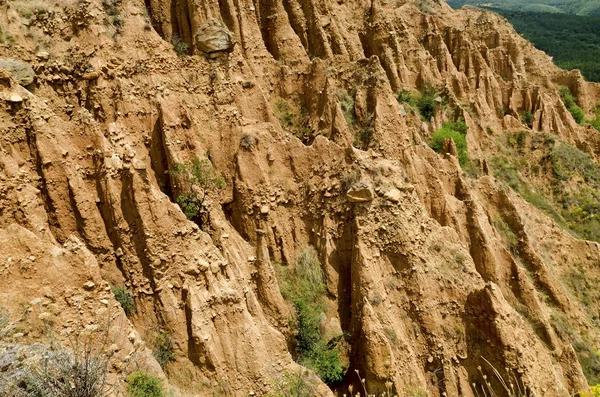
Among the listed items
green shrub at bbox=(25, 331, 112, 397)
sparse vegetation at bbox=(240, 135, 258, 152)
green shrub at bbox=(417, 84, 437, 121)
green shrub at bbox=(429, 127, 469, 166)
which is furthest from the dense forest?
green shrub at bbox=(25, 331, 112, 397)

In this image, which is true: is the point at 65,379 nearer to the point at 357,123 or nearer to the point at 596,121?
the point at 357,123

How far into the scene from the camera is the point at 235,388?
12.3m

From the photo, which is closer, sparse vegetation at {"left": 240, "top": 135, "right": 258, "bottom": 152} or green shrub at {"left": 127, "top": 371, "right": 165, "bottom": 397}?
green shrub at {"left": 127, "top": 371, "right": 165, "bottom": 397}

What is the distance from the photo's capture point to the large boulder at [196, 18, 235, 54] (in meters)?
18.7

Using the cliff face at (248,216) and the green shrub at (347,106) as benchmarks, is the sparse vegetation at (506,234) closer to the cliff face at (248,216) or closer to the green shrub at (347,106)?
the cliff face at (248,216)

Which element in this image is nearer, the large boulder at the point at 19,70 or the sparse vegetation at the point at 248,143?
the large boulder at the point at 19,70

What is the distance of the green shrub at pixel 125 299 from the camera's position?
12.8 metres

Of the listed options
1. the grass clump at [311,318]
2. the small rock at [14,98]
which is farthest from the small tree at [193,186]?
the small rock at [14,98]

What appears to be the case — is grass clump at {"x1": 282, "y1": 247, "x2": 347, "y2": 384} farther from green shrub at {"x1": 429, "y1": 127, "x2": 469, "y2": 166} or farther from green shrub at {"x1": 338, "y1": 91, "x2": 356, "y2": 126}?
green shrub at {"x1": 429, "y1": 127, "x2": 469, "y2": 166}

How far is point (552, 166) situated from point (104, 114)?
32533 millimetres

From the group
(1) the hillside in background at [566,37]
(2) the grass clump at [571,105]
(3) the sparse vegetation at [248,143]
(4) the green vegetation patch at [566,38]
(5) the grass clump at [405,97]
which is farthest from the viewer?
(4) the green vegetation patch at [566,38]

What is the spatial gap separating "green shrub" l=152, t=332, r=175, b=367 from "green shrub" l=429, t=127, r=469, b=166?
→ 21.5m

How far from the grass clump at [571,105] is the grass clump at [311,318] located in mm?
41355

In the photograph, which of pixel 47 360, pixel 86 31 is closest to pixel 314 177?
pixel 86 31
